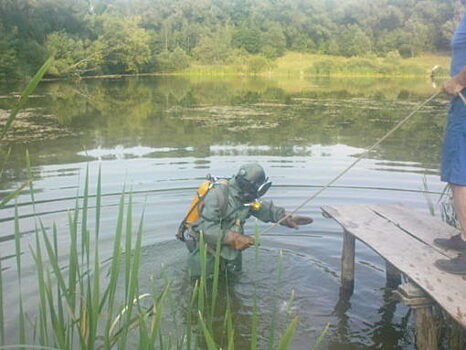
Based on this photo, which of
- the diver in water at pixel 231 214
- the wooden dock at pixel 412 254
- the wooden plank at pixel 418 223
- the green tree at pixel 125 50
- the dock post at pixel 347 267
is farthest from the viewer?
the green tree at pixel 125 50

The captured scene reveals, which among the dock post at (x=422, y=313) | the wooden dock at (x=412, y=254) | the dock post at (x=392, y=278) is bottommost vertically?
the dock post at (x=392, y=278)

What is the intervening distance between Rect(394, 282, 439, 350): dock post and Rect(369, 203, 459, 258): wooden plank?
536 millimetres

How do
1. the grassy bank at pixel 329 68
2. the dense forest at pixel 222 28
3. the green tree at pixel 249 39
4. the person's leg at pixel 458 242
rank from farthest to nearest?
1. the green tree at pixel 249 39
2. the grassy bank at pixel 329 68
3. the dense forest at pixel 222 28
4. the person's leg at pixel 458 242

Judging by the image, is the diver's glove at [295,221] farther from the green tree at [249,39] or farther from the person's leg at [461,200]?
the green tree at [249,39]

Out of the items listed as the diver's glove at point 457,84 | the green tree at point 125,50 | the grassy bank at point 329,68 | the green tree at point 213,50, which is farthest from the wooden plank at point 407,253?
the green tree at point 213,50

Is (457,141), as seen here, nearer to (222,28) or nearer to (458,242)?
(458,242)

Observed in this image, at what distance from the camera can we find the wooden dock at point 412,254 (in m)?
3.01

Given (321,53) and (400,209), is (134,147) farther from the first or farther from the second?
(321,53)

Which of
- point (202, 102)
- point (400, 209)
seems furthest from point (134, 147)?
point (202, 102)

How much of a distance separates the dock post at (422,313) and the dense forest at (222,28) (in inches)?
1447

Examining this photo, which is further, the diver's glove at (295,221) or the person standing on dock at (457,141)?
the diver's glove at (295,221)

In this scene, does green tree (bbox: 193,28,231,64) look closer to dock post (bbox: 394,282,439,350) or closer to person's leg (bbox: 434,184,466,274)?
person's leg (bbox: 434,184,466,274)

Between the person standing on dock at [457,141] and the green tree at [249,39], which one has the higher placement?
the green tree at [249,39]

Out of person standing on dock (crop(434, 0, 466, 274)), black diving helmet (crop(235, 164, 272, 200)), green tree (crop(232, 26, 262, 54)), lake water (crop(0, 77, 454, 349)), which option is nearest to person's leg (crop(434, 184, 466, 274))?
person standing on dock (crop(434, 0, 466, 274))
